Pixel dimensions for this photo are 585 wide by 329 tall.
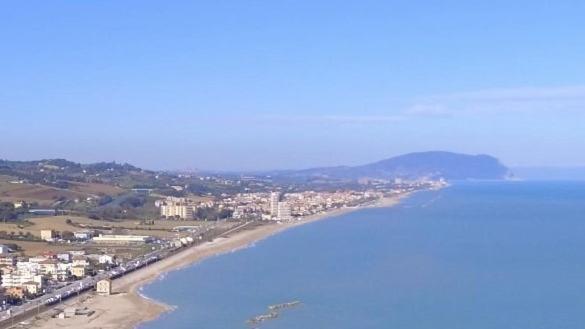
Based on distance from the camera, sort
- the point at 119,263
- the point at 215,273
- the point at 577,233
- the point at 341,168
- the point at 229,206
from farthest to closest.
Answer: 1. the point at 341,168
2. the point at 229,206
3. the point at 577,233
4. the point at 119,263
5. the point at 215,273

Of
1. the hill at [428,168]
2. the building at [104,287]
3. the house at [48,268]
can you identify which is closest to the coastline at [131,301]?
the building at [104,287]

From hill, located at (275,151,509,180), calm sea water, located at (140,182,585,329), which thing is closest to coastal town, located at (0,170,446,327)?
calm sea water, located at (140,182,585,329)

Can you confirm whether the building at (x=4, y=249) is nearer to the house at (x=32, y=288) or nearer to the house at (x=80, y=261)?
the house at (x=80, y=261)

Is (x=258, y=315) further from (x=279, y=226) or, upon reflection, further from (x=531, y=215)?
(x=531, y=215)

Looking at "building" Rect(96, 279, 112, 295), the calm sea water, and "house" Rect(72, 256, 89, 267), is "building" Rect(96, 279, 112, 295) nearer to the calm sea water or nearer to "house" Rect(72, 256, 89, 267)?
the calm sea water

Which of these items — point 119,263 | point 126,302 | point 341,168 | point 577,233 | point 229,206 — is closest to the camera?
point 126,302

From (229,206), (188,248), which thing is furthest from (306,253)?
(229,206)

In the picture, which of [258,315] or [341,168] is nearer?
[258,315]
